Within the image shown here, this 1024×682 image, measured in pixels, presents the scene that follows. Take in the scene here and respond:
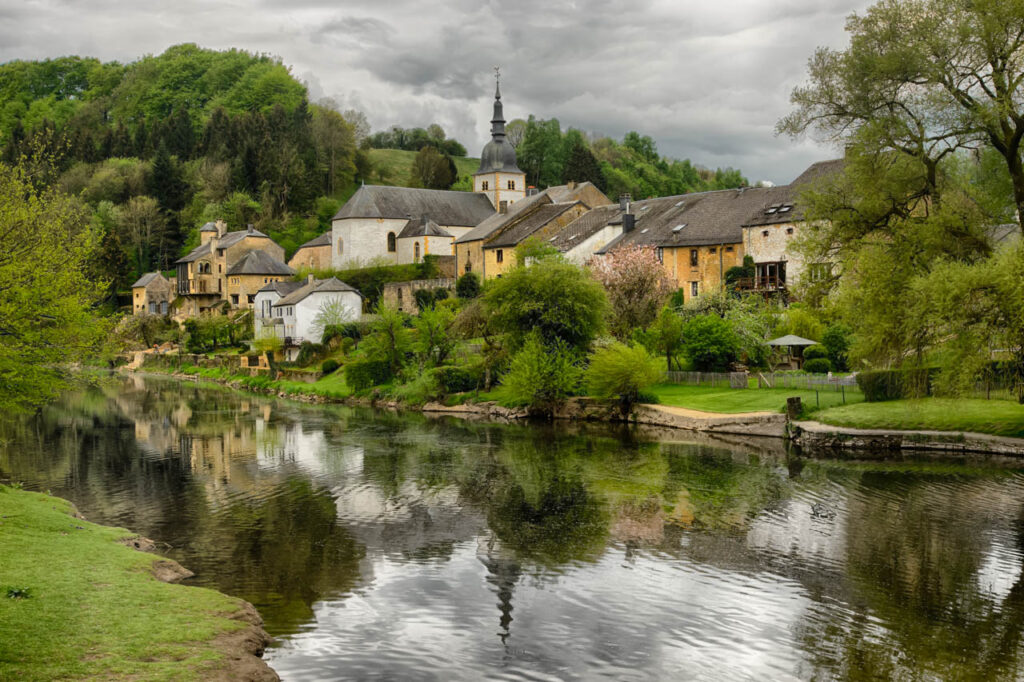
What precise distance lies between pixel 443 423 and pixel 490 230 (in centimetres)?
3700

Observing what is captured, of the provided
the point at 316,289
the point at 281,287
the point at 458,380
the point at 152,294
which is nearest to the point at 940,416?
the point at 458,380

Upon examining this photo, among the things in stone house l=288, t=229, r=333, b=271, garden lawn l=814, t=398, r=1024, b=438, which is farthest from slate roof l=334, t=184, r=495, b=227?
garden lawn l=814, t=398, r=1024, b=438

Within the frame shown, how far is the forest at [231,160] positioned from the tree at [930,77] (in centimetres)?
7843

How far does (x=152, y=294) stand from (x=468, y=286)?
48261 mm

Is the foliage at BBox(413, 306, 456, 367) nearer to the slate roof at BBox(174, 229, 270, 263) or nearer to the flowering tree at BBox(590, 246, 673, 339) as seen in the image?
the flowering tree at BBox(590, 246, 673, 339)

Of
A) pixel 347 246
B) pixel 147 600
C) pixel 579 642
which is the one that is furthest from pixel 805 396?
pixel 347 246

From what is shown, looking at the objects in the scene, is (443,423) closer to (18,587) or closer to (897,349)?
(897,349)

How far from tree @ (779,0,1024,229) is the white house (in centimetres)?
5217

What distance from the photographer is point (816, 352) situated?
4391 centimetres

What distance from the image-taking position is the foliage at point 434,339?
2184 inches

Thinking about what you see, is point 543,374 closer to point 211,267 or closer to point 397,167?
point 211,267

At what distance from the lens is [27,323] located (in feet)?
63.5

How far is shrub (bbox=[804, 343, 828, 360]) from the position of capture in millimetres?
43656

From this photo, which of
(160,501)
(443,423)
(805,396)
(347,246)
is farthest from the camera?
(347,246)
